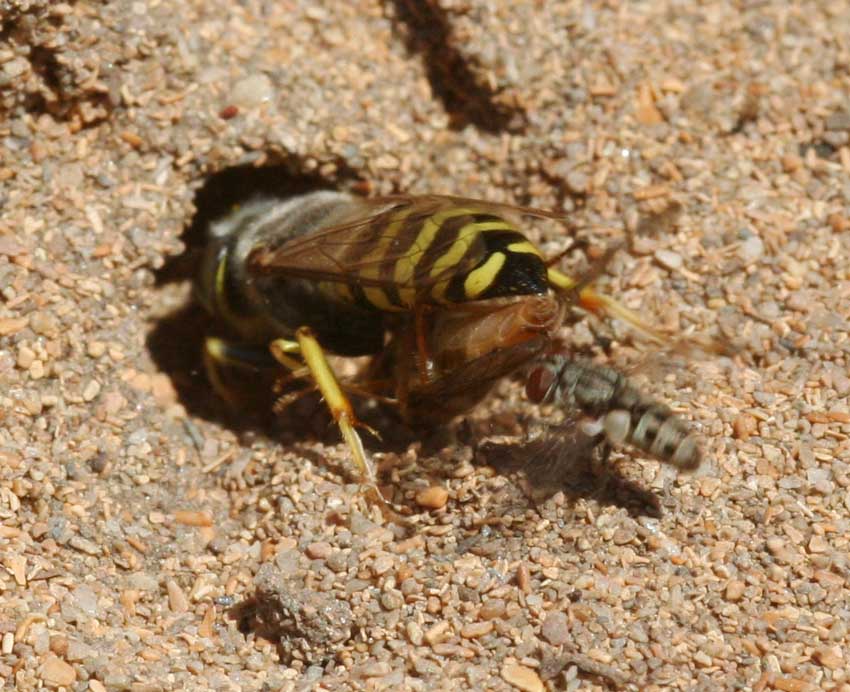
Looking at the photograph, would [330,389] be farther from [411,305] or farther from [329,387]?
[411,305]

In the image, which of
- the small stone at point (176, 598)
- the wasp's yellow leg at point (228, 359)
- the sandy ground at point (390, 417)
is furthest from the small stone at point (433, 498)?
the wasp's yellow leg at point (228, 359)

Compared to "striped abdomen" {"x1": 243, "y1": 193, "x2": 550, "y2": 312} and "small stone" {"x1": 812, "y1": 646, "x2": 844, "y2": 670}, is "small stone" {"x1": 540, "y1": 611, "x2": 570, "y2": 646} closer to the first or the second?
"small stone" {"x1": 812, "y1": 646, "x2": 844, "y2": 670}

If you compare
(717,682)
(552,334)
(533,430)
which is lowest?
(717,682)

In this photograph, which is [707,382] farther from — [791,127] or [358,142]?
[358,142]

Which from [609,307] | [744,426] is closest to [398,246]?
[609,307]

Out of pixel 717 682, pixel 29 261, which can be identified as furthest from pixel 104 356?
pixel 717 682

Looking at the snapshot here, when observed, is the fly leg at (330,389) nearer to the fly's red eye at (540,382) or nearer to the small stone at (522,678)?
the fly's red eye at (540,382)

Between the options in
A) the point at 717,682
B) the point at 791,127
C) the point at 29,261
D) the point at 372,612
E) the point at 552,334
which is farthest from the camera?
the point at 791,127
